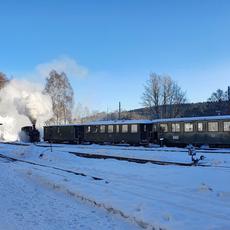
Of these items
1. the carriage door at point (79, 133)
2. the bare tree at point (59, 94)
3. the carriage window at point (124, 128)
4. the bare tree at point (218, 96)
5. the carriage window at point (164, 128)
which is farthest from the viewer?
the bare tree at point (218, 96)

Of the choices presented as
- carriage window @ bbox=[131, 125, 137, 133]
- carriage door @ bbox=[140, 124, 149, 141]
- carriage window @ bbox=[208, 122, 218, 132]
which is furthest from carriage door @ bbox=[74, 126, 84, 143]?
carriage window @ bbox=[208, 122, 218, 132]

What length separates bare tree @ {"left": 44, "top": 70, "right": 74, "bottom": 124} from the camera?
79.4 metres

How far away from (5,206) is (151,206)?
367 cm

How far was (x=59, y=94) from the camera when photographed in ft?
264

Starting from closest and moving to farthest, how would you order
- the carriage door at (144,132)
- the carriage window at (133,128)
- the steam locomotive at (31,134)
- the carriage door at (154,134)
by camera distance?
the carriage door at (154,134) < the carriage door at (144,132) < the carriage window at (133,128) < the steam locomotive at (31,134)

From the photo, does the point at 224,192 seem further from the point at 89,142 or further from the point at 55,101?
the point at 55,101

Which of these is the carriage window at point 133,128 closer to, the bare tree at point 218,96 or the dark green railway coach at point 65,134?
the dark green railway coach at point 65,134

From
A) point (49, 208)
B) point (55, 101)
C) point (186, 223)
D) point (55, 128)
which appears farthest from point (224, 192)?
point (55, 101)

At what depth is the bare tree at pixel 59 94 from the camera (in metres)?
79.4

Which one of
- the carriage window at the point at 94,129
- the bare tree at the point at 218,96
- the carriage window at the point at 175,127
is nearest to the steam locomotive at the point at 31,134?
the carriage window at the point at 94,129

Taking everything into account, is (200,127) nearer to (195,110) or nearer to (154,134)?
(154,134)

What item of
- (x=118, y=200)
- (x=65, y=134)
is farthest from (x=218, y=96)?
(x=118, y=200)

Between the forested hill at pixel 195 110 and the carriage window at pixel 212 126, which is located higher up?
the forested hill at pixel 195 110

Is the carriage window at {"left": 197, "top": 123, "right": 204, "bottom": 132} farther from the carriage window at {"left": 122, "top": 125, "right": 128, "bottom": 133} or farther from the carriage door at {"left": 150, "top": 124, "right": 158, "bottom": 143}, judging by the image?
the carriage window at {"left": 122, "top": 125, "right": 128, "bottom": 133}
